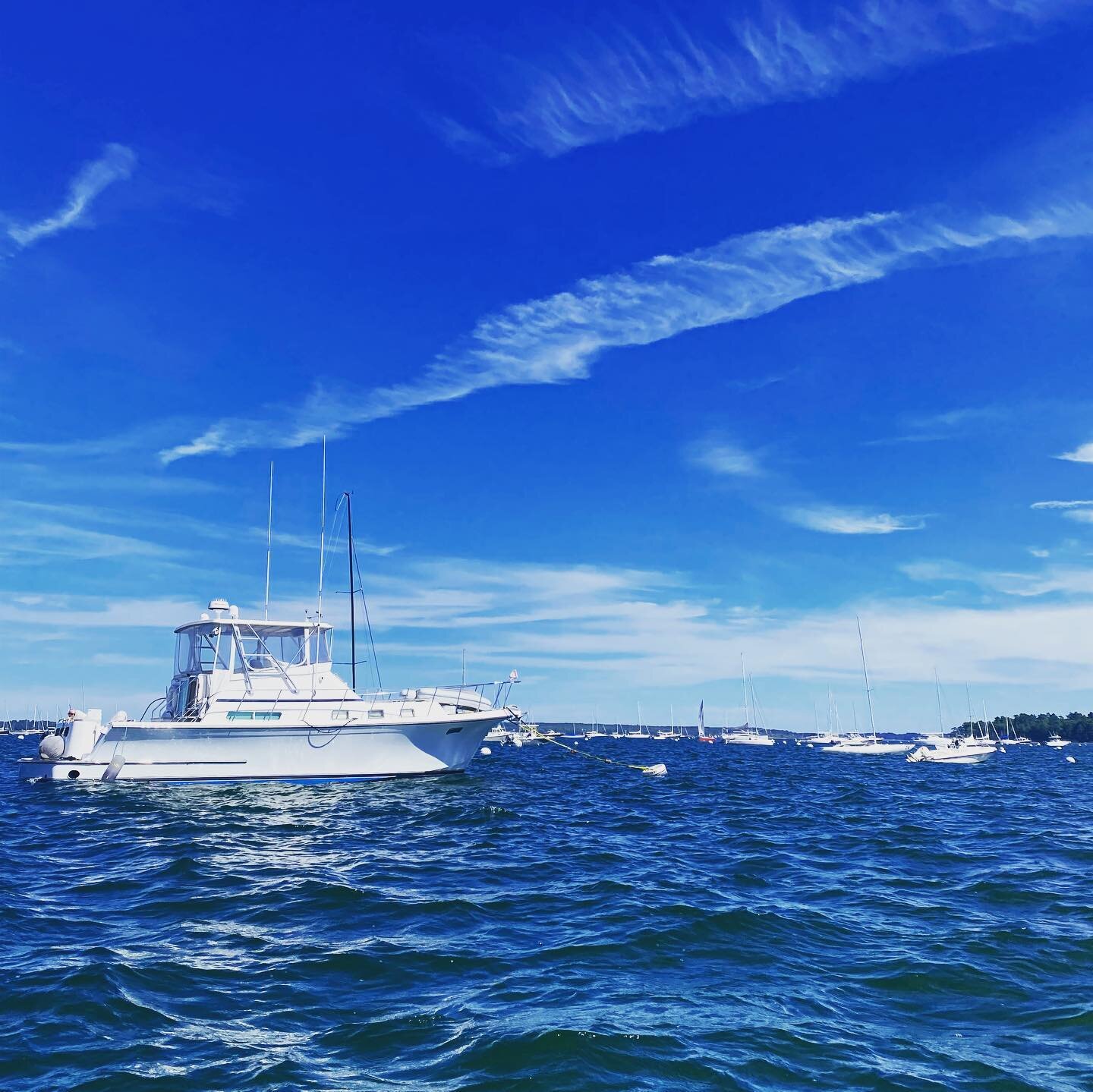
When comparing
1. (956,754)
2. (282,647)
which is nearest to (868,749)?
(956,754)

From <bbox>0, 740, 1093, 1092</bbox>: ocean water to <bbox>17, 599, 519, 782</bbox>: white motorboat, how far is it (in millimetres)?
7943

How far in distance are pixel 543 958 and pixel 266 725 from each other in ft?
68.6

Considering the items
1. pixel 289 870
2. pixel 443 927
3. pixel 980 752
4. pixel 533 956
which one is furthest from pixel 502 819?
pixel 980 752

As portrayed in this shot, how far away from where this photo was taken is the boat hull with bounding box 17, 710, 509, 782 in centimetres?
2731

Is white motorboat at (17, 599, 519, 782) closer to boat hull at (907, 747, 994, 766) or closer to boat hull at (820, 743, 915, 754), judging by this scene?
boat hull at (907, 747, 994, 766)

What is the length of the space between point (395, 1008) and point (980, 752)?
80.8 metres

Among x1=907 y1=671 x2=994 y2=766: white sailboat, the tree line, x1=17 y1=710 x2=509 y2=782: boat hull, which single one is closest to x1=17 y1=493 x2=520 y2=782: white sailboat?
x1=17 y1=710 x2=509 y2=782: boat hull

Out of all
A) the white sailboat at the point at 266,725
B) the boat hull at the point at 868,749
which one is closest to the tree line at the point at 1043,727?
the boat hull at the point at 868,749

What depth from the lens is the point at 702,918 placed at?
10.2 m

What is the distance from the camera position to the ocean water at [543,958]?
6.02 meters

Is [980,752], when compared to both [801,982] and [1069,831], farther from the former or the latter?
[801,982]

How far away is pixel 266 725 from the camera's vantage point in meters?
27.4

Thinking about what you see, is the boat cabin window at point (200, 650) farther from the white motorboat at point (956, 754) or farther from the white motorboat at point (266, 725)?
the white motorboat at point (956, 754)

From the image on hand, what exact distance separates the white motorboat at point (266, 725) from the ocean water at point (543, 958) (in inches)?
313
